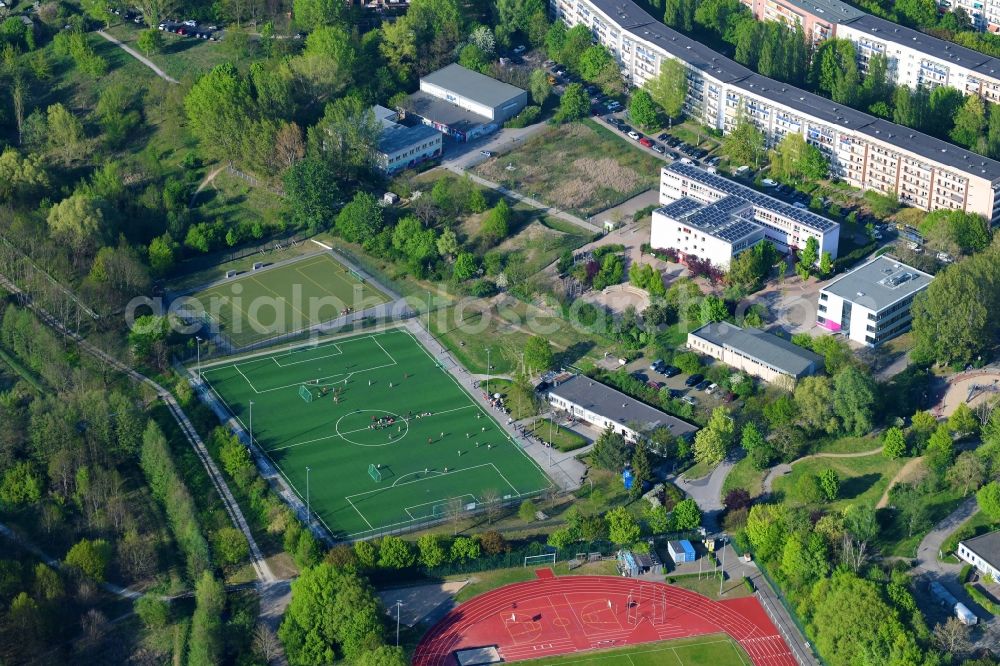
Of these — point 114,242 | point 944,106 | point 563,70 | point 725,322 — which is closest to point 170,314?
point 114,242

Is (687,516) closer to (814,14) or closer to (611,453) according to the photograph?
(611,453)

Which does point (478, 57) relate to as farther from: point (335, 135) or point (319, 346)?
point (319, 346)

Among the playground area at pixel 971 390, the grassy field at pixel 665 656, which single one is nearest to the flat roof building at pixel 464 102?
the playground area at pixel 971 390

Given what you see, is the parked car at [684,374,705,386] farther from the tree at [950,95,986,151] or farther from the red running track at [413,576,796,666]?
the tree at [950,95,986,151]

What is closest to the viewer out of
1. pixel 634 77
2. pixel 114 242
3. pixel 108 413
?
pixel 108 413

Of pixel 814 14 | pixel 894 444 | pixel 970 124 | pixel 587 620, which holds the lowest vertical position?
pixel 587 620

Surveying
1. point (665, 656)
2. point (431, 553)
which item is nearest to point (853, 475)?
point (665, 656)
